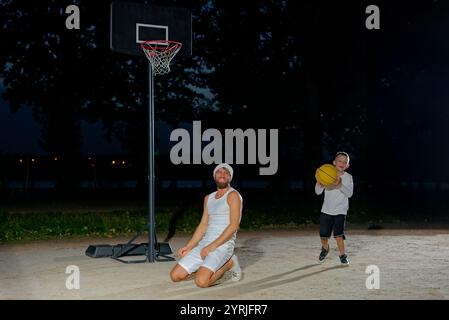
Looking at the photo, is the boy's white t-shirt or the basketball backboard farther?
the basketball backboard

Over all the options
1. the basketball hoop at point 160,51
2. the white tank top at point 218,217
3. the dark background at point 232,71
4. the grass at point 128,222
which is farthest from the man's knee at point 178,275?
the dark background at point 232,71

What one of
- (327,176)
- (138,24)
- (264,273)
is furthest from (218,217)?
(138,24)

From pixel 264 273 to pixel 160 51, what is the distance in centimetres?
464

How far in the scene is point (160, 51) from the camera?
12.7 m

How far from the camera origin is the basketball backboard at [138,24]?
12.3 metres

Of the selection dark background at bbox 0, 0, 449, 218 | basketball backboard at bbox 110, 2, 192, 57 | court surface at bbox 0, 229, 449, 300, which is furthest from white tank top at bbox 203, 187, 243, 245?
dark background at bbox 0, 0, 449, 218

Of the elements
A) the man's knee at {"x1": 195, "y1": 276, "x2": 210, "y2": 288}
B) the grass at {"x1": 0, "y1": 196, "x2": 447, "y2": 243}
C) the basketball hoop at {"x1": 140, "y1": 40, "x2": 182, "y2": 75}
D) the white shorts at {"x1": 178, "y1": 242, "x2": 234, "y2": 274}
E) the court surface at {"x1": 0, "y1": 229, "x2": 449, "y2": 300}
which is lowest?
the grass at {"x1": 0, "y1": 196, "x2": 447, "y2": 243}

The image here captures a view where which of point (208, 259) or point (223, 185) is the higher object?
point (223, 185)

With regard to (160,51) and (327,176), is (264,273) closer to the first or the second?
(327,176)

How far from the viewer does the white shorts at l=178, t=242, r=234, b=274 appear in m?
9.08

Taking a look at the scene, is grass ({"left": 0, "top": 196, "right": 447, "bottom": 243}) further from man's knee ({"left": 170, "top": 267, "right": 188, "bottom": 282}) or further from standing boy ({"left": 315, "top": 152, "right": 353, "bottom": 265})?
man's knee ({"left": 170, "top": 267, "right": 188, "bottom": 282})

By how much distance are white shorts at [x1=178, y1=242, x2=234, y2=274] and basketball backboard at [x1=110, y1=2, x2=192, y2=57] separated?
14.8 feet
